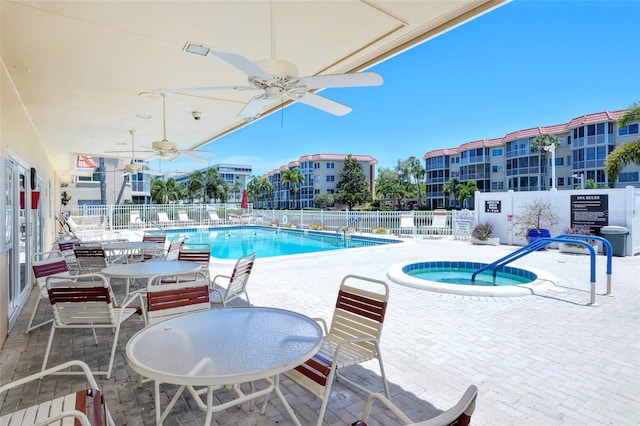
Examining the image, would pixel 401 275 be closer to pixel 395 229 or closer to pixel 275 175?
pixel 395 229

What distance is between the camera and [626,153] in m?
13.5

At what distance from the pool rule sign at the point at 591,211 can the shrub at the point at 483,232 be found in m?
2.31

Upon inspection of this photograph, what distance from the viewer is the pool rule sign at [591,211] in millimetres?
9719

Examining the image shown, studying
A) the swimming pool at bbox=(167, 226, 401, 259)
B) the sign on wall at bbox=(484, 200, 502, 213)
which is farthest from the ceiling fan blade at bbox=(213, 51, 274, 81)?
the sign on wall at bbox=(484, 200, 502, 213)

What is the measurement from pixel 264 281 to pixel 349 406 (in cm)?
430

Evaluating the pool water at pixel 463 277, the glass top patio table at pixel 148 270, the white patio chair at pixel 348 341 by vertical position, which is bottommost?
the pool water at pixel 463 277

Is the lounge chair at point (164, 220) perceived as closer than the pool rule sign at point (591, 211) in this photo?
No

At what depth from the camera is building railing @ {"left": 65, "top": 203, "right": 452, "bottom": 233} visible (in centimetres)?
1566

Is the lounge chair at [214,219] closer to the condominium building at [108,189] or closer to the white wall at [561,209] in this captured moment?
the condominium building at [108,189]

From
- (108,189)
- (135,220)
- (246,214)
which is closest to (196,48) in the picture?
(135,220)

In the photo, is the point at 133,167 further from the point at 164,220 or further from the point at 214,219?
the point at 214,219

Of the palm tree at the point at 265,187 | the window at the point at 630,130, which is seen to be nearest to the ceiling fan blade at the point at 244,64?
the window at the point at 630,130

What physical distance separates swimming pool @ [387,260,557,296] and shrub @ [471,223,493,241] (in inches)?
161

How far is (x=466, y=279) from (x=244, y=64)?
263 inches
